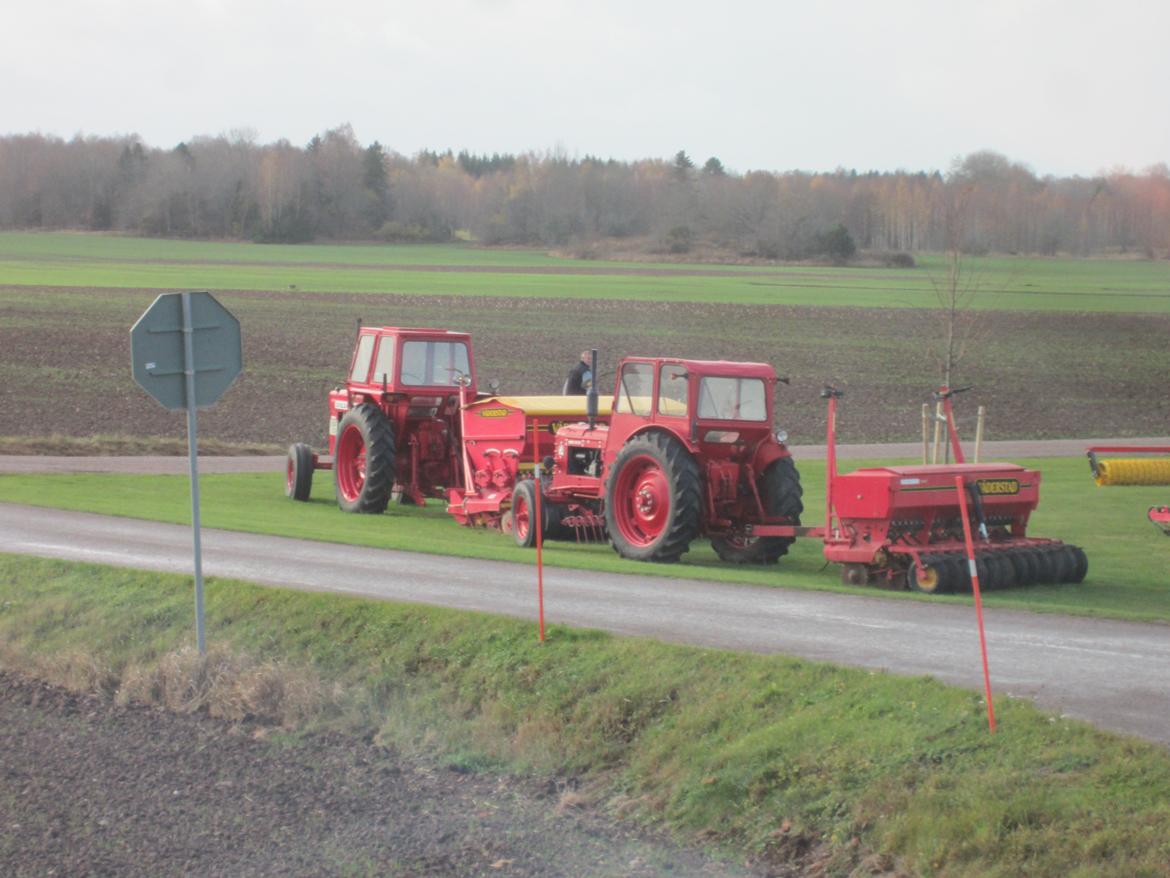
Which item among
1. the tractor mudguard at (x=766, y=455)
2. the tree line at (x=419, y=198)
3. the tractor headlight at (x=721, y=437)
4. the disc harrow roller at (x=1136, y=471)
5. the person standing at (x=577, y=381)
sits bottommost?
the disc harrow roller at (x=1136, y=471)

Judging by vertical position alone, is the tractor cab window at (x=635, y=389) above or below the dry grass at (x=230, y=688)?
above

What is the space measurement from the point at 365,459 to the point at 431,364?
1.67 metres

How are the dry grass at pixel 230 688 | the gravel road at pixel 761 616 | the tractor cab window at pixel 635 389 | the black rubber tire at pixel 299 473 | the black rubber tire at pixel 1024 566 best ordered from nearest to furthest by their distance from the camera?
the gravel road at pixel 761 616 → the dry grass at pixel 230 688 → the black rubber tire at pixel 1024 566 → the tractor cab window at pixel 635 389 → the black rubber tire at pixel 299 473

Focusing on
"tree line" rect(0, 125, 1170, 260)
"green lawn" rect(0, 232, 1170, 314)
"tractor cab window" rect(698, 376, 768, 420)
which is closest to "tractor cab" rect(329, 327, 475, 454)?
"tractor cab window" rect(698, 376, 768, 420)

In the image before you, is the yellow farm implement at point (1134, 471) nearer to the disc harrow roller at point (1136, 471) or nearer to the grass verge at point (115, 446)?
the disc harrow roller at point (1136, 471)

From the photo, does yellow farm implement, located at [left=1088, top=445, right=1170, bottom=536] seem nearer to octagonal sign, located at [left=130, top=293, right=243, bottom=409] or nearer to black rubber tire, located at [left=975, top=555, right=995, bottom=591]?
black rubber tire, located at [left=975, top=555, right=995, bottom=591]

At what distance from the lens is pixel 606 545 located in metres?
17.8

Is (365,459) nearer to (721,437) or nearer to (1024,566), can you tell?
(721,437)

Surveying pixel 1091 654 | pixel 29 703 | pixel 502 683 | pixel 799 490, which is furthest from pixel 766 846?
pixel 799 490

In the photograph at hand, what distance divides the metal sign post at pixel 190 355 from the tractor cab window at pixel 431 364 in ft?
29.4

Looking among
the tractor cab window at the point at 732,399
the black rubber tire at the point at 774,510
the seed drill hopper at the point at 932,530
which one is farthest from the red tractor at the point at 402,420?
the seed drill hopper at the point at 932,530

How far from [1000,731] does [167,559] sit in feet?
32.0

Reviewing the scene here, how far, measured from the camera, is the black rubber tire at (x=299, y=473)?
2253 centimetres

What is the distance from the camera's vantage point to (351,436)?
2148 cm
